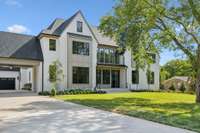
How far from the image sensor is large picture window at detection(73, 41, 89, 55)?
3195 cm

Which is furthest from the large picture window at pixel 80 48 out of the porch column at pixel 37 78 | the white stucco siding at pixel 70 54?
the porch column at pixel 37 78

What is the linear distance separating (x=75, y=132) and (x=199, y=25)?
1474cm

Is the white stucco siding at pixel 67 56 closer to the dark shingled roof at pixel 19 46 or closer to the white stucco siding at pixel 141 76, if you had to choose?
the dark shingled roof at pixel 19 46

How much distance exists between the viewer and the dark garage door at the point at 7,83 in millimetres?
43278

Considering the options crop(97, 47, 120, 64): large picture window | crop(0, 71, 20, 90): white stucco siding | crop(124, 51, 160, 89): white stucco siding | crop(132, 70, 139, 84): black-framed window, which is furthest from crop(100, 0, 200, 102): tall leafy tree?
crop(0, 71, 20, 90): white stucco siding

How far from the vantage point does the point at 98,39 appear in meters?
35.2

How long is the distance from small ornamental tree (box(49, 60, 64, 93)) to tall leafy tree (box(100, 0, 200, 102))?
8.97m

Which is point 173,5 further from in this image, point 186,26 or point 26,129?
point 26,129

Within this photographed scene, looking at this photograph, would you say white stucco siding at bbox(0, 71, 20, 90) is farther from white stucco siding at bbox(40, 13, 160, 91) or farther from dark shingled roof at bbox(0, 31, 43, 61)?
white stucco siding at bbox(40, 13, 160, 91)

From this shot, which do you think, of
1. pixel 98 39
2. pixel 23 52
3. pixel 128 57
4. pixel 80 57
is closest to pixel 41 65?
pixel 23 52

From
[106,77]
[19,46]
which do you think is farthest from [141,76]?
[19,46]

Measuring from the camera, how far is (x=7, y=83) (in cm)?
4384

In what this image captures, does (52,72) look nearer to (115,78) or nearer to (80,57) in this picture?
(80,57)

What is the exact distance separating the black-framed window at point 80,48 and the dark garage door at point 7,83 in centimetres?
1775
